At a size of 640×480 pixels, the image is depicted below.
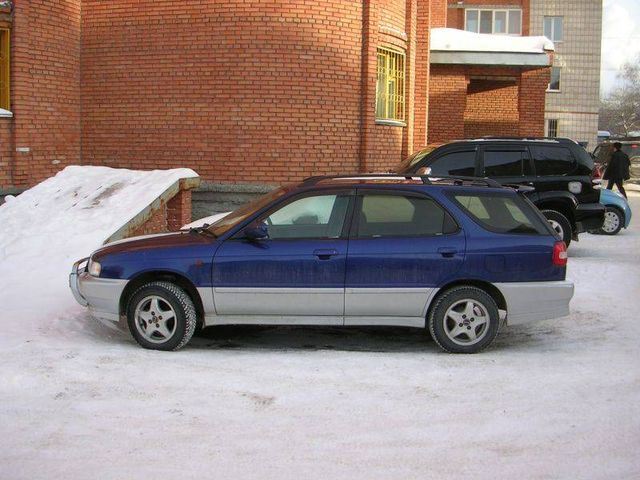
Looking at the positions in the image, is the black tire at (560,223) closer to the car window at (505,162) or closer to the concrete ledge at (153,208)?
the car window at (505,162)

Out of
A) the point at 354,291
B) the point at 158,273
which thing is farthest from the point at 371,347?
the point at 158,273

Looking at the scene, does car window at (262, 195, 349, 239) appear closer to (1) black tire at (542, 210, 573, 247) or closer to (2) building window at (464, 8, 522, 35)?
(1) black tire at (542, 210, 573, 247)

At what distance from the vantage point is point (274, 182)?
47.4 feet

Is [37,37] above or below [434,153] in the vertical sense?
above

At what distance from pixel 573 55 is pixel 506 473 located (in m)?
52.5

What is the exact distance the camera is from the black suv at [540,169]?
13.4m

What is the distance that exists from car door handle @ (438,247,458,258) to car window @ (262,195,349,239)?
0.89 meters

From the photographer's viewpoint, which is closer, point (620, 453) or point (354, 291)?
point (620, 453)

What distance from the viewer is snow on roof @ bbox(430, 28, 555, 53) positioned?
2323 centimetres

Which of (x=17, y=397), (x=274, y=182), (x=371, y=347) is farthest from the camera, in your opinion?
(x=274, y=182)

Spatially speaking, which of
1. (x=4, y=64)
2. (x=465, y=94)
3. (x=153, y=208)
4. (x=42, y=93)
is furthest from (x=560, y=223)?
(x=465, y=94)

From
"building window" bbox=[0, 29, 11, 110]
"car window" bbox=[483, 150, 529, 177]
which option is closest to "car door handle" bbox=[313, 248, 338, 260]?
"car window" bbox=[483, 150, 529, 177]

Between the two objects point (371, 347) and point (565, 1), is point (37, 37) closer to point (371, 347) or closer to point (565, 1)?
point (371, 347)

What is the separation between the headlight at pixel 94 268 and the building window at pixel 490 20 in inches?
1529
